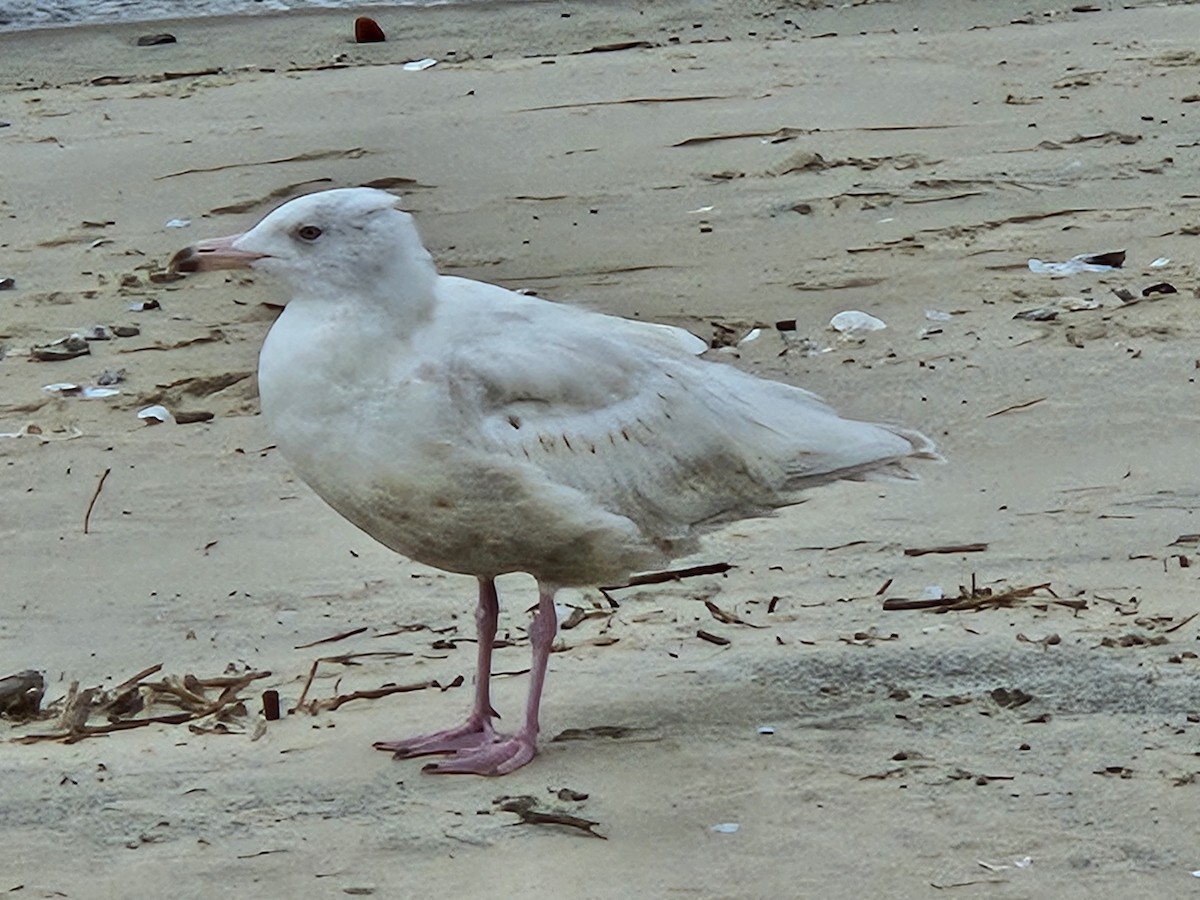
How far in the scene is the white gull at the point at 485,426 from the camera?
14.1ft

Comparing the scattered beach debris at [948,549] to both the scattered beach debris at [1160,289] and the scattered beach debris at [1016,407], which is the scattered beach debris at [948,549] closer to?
the scattered beach debris at [1016,407]

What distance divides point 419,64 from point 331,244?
251 inches

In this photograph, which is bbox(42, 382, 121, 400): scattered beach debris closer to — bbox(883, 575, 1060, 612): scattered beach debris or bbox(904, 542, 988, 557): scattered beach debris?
bbox(904, 542, 988, 557): scattered beach debris

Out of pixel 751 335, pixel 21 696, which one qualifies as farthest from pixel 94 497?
pixel 751 335

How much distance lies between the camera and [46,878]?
4035mm

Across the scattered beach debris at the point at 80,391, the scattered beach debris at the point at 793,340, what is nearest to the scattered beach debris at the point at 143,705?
the scattered beach debris at the point at 80,391

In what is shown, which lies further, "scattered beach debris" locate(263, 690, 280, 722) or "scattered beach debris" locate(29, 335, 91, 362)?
"scattered beach debris" locate(29, 335, 91, 362)

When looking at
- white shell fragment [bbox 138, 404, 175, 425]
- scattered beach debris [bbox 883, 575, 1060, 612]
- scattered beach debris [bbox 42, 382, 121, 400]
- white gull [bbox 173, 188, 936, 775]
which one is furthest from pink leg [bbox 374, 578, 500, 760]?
scattered beach debris [bbox 42, 382, 121, 400]

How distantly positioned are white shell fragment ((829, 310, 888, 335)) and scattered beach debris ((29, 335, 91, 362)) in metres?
2.49

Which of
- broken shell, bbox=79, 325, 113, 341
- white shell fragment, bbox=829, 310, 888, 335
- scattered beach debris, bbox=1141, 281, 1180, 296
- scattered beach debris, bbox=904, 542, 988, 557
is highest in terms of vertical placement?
scattered beach debris, bbox=1141, 281, 1180, 296

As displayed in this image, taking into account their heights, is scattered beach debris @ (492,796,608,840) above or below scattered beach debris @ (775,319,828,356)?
below

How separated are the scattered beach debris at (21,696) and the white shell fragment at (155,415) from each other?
201cm

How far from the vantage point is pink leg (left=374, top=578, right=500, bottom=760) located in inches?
179

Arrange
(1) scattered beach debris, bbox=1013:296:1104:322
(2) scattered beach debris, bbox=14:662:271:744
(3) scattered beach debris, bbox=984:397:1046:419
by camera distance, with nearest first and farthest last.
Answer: (2) scattered beach debris, bbox=14:662:271:744, (3) scattered beach debris, bbox=984:397:1046:419, (1) scattered beach debris, bbox=1013:296:1104:322
